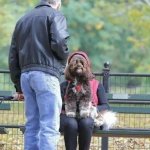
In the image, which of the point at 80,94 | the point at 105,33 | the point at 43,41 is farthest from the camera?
the point at 105,33

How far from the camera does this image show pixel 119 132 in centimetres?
811

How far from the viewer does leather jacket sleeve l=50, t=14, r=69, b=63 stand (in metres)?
7.22

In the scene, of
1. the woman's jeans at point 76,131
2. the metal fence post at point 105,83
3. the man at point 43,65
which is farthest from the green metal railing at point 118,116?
the man at point 43,65

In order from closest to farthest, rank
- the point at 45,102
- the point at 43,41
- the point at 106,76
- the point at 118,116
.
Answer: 1. the point at 45,102
2. the point at 43,41
3. the point at 106,76
4. the point at 118,116

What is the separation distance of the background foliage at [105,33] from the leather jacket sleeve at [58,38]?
20020mm

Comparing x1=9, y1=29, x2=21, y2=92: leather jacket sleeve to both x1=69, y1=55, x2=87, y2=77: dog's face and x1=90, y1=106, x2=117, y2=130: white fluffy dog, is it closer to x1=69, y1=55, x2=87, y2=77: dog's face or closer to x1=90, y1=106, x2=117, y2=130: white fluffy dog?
x1=69, y1=55, x2=87, y2=77: dog's face

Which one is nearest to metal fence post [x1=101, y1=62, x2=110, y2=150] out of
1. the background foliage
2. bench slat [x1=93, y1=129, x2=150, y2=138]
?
bench slat [x1=93, y1=129, x2=150, y2=138]

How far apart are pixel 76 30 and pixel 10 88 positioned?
29.2 metres

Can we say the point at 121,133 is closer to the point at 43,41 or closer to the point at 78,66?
the point at 78,66

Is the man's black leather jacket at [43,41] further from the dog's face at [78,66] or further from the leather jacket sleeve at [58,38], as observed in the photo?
the dog's face at [78,66]

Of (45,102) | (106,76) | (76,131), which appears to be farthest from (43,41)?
(106,76)

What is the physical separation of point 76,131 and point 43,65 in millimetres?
1022

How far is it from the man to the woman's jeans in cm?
45

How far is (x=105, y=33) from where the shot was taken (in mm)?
38469
